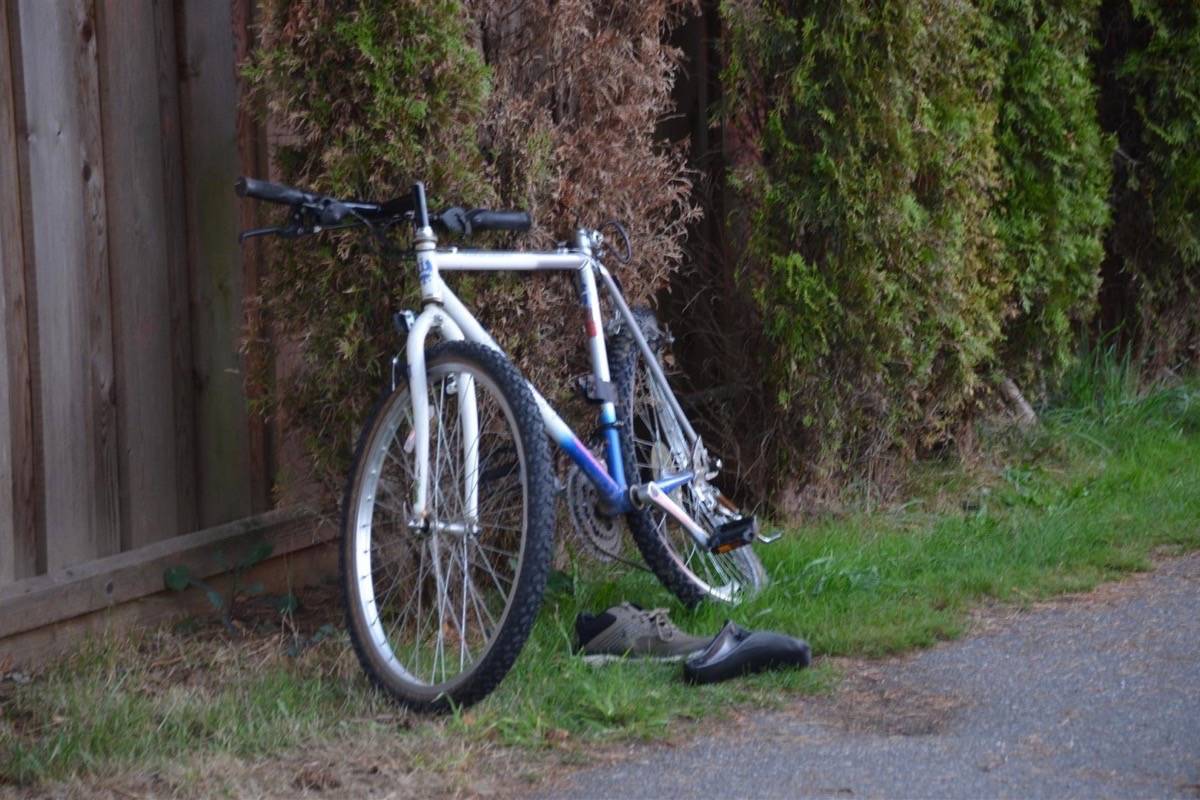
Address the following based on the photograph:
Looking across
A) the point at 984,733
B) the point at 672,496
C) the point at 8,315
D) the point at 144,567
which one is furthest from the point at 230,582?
the point at 984,733

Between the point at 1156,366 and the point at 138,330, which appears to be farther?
the point at 1156,366

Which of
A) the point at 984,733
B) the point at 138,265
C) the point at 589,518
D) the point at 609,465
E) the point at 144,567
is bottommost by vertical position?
the point at 984,733

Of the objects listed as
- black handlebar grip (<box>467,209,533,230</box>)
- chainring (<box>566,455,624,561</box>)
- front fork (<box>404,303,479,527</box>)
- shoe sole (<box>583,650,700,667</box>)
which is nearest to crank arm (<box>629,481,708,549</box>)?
chainring (<box>566,455,624,561</box>)

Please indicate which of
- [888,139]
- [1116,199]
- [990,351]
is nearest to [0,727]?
[888,139]

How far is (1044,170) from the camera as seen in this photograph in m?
6.71

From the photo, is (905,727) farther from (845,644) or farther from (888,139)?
(888,139)

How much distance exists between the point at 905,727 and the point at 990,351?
3.04 meters

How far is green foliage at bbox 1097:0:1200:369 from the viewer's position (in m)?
7.31

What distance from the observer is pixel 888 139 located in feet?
18.3

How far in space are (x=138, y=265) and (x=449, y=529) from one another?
150 centimetres

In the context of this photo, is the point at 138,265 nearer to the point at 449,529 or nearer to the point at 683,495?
the point at 449,529

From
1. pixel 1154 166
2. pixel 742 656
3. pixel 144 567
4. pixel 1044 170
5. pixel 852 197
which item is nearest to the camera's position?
pixel 742 656

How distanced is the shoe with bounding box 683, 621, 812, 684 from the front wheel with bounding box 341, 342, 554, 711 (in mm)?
555

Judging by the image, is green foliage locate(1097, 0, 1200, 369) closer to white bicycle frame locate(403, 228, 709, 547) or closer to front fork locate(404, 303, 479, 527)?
white bicycle frame locate(403, 228, 709, 547)
